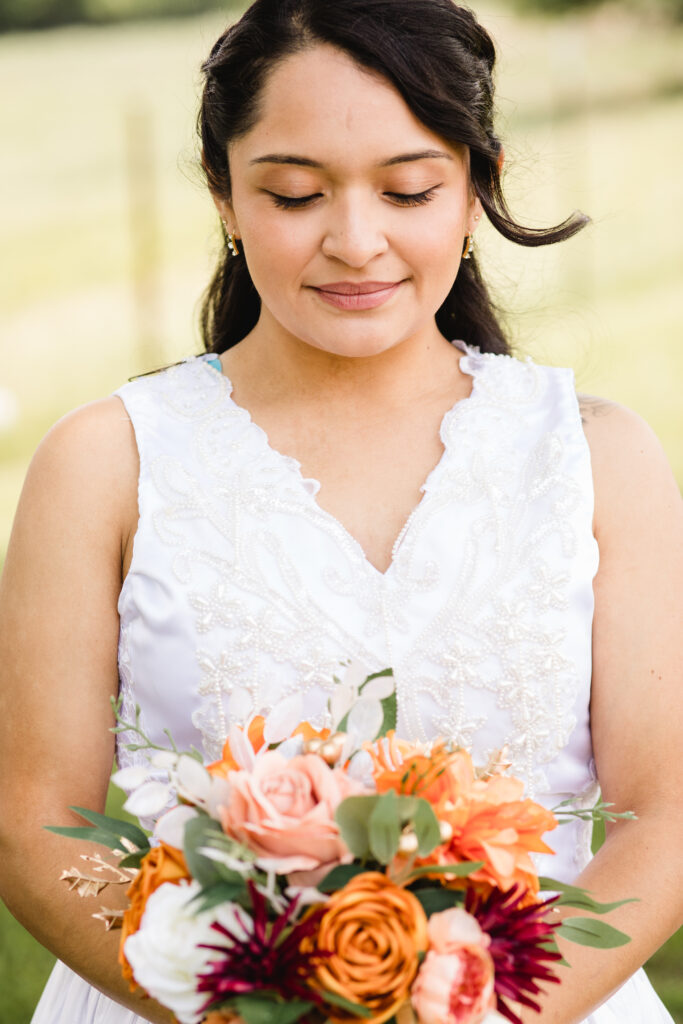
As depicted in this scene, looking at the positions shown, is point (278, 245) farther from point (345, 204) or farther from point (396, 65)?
point (396, 65)

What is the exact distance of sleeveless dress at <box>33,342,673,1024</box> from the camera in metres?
2.52

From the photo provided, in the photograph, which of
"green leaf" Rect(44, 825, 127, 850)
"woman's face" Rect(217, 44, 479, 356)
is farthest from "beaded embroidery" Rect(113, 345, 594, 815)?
"green leaf" Rect(44, 825, 127, 850)

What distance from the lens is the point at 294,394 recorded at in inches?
111

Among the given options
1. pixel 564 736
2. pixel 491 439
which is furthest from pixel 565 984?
pixel 491 439

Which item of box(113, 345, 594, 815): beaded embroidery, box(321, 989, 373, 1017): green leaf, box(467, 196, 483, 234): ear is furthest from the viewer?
box(467, 196, 483, 234): ear

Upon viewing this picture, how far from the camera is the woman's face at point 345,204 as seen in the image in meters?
2.42

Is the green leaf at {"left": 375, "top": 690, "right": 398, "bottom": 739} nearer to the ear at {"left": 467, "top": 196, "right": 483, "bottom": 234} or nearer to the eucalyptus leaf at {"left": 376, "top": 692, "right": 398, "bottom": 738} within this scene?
the eucalyptus leaf at {"left": 376, "top": 692, "right": 398, "bottom": 738}

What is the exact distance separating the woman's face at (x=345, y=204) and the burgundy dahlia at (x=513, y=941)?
45.3 inches

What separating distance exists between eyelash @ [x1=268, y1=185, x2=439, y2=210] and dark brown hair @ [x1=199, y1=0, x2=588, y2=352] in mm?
116

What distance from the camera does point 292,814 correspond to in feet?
5.59

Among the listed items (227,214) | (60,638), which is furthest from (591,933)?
(227,214)

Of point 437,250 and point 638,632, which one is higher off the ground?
point 437,250

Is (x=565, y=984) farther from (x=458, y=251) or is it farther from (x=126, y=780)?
(x=458, y=251)

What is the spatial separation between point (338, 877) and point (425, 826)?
0.40ft
